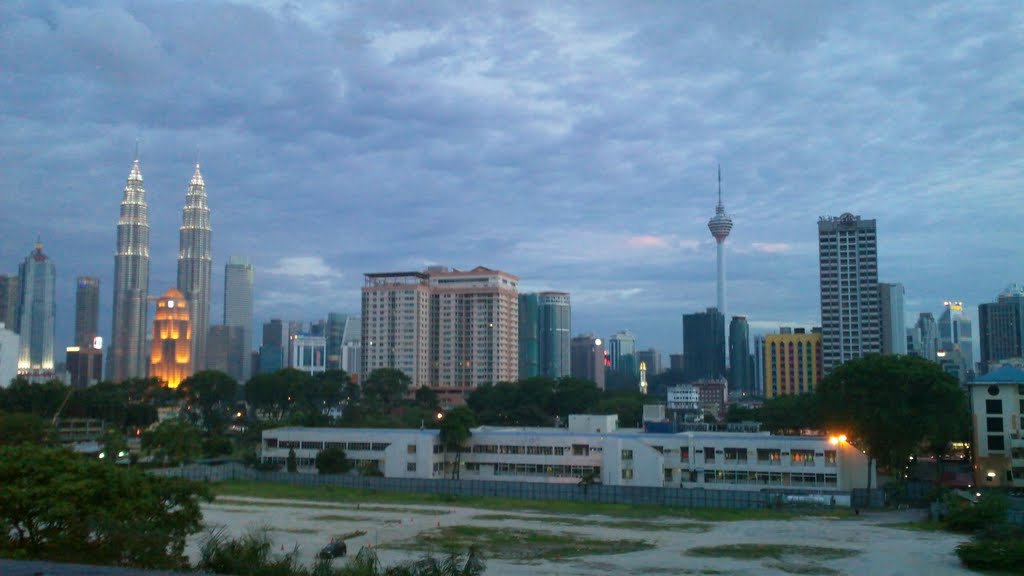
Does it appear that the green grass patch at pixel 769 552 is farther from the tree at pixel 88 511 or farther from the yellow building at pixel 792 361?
the yellow building at pixel 792 361

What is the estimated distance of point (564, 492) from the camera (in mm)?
48969

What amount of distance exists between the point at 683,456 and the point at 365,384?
71031 mm

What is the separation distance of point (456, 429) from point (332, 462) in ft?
31.0

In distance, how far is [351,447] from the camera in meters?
62.0

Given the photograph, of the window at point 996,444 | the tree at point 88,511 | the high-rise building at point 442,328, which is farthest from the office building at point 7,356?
the window at point 996,444

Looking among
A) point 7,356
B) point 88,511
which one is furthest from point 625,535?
point 7,356

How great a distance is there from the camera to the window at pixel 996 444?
55.8 m

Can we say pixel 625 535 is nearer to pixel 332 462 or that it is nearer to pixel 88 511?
pixel 88 511

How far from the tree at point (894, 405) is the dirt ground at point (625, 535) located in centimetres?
633

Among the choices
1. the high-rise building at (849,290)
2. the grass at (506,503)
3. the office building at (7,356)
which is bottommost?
the grass at (506,503)

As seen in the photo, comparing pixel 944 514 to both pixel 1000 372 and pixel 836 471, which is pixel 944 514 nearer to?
pixel 836 471

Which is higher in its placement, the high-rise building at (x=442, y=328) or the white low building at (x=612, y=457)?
the high-rise building at (x=442, y=328)

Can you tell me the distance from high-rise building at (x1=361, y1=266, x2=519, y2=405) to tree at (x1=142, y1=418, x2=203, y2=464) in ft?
316

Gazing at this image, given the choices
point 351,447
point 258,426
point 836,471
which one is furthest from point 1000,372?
point 258,426
